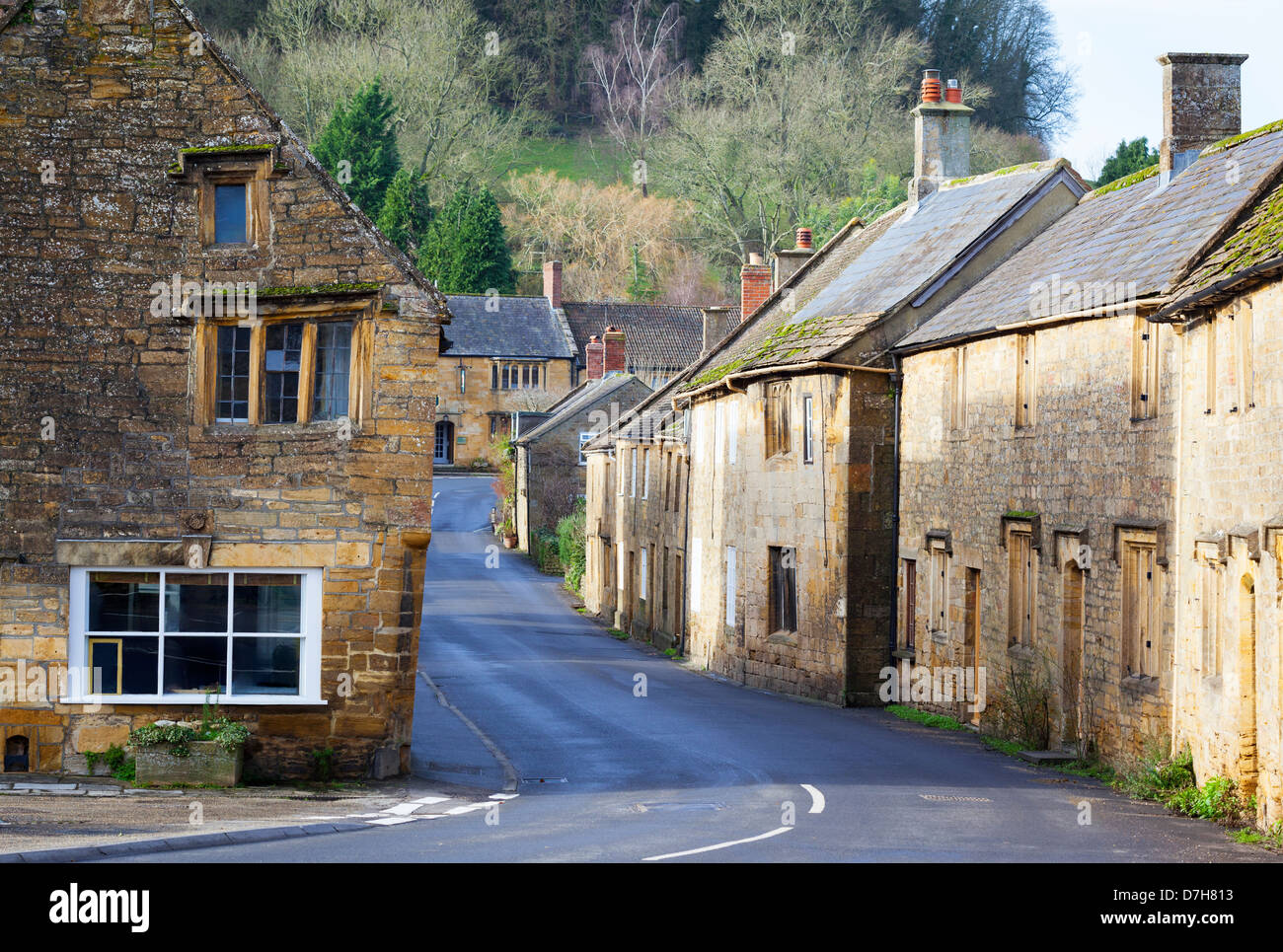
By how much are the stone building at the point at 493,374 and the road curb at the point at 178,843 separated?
65700mm

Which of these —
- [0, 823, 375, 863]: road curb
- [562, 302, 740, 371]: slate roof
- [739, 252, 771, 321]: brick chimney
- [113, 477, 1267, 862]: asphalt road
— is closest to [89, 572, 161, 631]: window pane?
[113, 477, 1267, 862]: asphalt road

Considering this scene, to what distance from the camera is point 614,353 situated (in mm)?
69812

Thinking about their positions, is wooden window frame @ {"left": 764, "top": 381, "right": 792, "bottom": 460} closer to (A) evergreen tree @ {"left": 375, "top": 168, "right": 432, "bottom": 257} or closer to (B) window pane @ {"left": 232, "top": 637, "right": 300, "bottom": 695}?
(B) window pane @ {"left": 232, "top": 637, "right": 300, "bottom": 695}

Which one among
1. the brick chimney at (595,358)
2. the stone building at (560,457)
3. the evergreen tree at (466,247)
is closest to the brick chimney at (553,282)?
the evergreen tree at (466,247)

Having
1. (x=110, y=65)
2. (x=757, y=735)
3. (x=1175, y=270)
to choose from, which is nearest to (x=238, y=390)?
(x=110, y=65)

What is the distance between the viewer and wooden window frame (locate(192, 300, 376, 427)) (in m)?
17.3

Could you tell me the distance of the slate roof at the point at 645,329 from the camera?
78375 millimetres

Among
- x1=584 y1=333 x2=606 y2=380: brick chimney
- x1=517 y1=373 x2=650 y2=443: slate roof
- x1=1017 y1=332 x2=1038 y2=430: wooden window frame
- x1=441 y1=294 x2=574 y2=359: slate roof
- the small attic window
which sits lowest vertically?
x1=1017 y1=332 x2=1038 y2=430: wooden window frame

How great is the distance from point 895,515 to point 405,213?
56.5 metres

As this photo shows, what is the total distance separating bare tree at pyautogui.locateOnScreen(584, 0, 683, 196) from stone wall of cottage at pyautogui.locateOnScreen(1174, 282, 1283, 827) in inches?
3345

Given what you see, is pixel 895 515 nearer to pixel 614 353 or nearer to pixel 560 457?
pixel 560 457

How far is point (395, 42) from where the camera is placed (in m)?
86.6

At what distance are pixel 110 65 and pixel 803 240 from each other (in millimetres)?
27643
